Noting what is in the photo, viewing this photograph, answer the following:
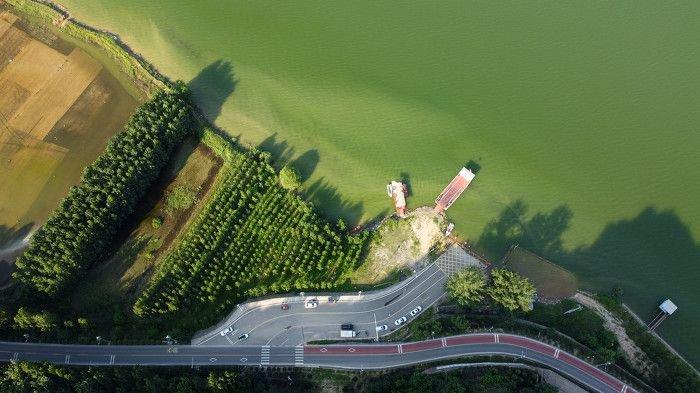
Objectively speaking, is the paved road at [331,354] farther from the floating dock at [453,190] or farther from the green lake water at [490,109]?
the floating dock at [453,190]

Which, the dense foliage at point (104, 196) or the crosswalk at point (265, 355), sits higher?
the dense foliage at point (104, 196)

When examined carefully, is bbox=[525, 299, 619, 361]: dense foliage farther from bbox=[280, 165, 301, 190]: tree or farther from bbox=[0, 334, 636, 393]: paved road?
bbox=[280, 165, 301, 190]: tree

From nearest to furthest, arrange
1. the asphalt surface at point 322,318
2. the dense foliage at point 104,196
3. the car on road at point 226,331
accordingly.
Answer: the dense foliage at point 104,196, the car on road at point 226,331, the asphalt surface at point 322,318

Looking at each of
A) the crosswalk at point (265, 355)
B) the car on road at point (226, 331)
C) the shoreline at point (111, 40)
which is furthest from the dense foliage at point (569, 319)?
the shoreline at point (111, 40)

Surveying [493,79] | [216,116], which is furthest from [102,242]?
[493,79]

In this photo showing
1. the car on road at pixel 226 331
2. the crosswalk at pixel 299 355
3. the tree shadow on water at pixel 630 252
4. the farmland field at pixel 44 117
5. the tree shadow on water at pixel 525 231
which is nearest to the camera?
the crosswalk at pixel 299 355

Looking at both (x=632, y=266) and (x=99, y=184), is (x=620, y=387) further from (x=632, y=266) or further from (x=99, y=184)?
(x=99, y=184)

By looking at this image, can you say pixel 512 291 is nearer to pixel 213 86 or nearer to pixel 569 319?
pixel 569 319
